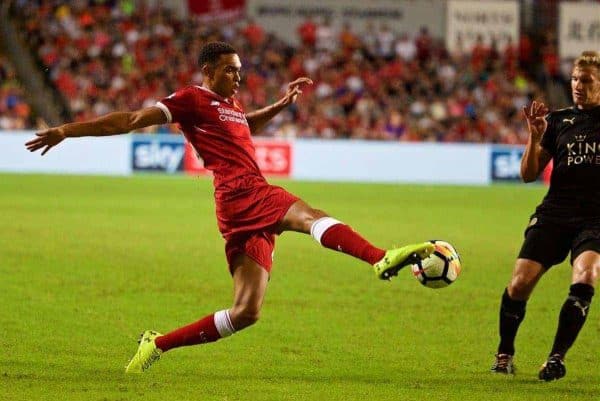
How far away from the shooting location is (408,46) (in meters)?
34.1

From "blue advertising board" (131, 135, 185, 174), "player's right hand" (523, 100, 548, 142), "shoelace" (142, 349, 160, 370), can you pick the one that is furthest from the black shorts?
"blue advertising board" (131, 135, 185, 174)

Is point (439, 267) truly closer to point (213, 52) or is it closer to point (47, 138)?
point (213, 52)

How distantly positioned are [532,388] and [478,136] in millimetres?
24141

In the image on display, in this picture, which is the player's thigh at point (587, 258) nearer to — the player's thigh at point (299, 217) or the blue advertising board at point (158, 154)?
the player's thigh at point (299, 217)

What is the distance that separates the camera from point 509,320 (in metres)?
7.46

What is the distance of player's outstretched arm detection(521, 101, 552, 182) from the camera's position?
23.4 ft

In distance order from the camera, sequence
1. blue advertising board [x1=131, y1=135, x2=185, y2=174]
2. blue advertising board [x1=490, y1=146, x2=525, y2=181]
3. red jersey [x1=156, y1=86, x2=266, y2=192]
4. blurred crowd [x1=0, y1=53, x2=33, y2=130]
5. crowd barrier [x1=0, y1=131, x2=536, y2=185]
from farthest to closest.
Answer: blurred crowd [x1=0, y1=53, x2=33, y2=130], blue advertising board [x1=490, y1=146, x2=525, y2=181], blue advertising board [x1=131, y1=135, x2=185, y2=174], crowd barrier [x1=0, y1=131, x2=536, y2=185], red jersey [x1=156, y1=86, x2=266, y2=192]

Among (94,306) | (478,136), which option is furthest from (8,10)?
(94,306)

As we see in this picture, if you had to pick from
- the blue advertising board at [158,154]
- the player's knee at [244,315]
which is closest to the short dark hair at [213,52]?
the player's knee at [244,315]

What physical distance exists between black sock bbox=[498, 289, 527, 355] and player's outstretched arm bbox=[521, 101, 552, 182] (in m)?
0.84

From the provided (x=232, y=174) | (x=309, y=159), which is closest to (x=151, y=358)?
(x=232, y=174)

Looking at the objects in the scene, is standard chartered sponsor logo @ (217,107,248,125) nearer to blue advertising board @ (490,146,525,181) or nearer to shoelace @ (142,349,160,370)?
shoelace @ (142,349,160,370)

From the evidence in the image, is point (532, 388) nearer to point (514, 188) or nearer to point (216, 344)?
point (216, 344)

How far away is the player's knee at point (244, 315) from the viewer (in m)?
6.77
